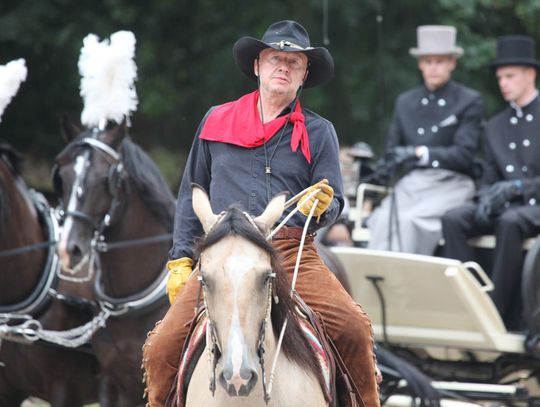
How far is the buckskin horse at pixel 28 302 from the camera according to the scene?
7.12 m

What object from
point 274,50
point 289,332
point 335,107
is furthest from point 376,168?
point 335,107

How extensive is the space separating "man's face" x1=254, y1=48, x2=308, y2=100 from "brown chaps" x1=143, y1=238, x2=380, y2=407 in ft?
1.96

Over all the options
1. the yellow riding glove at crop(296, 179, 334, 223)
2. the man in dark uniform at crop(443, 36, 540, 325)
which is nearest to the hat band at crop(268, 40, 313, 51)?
the yellow riding glove at crop(296, 179, 334, 223)

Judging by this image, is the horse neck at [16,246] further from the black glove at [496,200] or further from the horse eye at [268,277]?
the horse eye at [268,277]

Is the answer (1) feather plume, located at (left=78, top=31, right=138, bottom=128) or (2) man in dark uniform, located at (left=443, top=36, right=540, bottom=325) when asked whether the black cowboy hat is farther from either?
(2) man in dark uniform, located at (left=443, top=36, right=540, bottom=325)

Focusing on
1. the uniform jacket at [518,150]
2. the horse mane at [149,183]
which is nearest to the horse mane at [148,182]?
the horse mane at [149,183]

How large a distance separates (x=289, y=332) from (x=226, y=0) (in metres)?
10.5

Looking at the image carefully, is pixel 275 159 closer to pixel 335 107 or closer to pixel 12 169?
pixel 12 169

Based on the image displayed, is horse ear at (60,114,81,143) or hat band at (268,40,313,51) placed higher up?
hat band at (268,40,313,51)

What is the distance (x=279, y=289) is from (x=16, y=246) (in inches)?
131

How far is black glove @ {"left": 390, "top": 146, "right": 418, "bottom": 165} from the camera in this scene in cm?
834

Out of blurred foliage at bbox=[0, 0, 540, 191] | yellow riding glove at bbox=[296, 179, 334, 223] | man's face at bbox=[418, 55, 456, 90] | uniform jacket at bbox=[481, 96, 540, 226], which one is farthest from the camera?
blurred foliage at bbox=[0, 0, 540, 191]

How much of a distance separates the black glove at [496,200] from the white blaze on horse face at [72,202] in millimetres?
2579

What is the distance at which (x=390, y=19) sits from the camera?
46.7 ft
